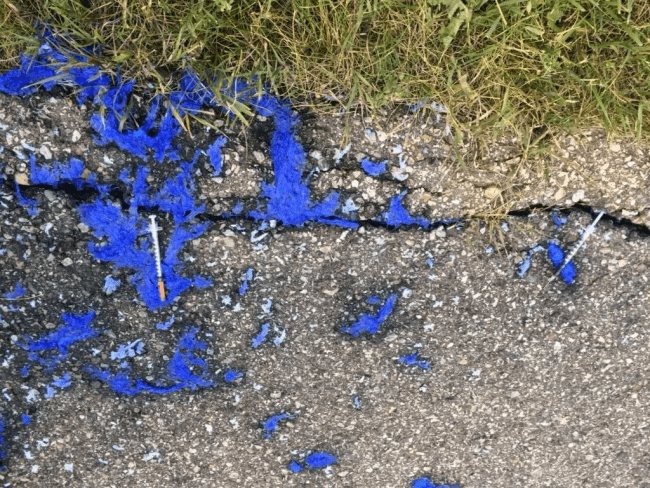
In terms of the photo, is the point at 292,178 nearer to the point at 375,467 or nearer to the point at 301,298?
the point at 301,298

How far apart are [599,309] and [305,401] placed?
1.05 m

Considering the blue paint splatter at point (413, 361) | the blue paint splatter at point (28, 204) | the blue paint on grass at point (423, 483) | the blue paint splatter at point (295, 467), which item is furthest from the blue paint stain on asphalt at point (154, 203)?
the blue paint on grass at point (423, 483)

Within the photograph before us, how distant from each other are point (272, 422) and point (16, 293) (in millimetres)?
934

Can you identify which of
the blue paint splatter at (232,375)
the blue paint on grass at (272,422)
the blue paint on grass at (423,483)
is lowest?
the blue paint on grass at (423,483)

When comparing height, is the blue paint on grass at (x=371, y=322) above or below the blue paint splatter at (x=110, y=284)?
below

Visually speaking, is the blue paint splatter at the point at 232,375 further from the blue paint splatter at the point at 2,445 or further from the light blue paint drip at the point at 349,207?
the blue paint splatter at the point at 2,445

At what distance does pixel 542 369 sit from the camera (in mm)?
1863

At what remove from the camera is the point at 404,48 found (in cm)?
155

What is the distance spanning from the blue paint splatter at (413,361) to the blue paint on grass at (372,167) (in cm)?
64

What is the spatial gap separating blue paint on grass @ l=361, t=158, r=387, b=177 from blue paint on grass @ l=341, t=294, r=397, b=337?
0.41 meters

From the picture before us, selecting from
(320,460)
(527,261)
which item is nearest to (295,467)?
(320,460)

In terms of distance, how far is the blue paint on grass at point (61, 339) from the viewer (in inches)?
67.4

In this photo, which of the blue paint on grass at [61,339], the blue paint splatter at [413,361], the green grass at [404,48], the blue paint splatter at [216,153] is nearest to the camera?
the green grass at [404,48]

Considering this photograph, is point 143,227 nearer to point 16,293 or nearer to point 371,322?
point 16,293
